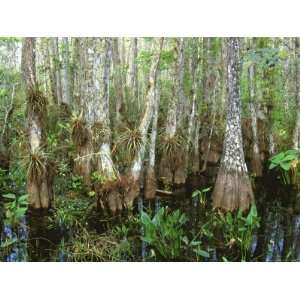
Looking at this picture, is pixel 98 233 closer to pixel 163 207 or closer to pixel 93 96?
pixel 163 207

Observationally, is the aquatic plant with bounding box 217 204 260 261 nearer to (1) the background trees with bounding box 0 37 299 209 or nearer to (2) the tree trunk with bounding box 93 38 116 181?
(1) the background trees with bounding box 0 37 299 209

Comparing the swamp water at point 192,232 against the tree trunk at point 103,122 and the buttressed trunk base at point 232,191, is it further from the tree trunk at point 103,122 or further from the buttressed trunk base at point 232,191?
the tree trunk at point 103,122

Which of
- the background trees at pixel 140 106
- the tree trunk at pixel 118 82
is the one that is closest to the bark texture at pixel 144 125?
the background trees at pixel 140 106

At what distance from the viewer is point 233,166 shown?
439cm

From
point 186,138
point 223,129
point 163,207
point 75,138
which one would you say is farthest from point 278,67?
point 75,138

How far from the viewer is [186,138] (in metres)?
4.36

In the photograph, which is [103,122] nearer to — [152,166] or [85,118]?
[85,118]

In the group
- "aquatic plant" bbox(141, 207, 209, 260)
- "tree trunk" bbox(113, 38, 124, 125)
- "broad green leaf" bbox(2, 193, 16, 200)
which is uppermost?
"tree trunk" bbox(113, 38, 124, 125)

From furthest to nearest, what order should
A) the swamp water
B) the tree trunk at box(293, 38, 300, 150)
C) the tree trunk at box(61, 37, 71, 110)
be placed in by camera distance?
the swamp water → the tree trunk at box(61, 37, 71, 110) → the tree trunk at box(293, 38, 300, 150)

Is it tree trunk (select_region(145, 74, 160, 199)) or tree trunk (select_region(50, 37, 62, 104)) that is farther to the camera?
tree trunk (select_region(145, 74, 160, 199))

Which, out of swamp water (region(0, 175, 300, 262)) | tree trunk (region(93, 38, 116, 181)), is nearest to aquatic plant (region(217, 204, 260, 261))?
swamp water (region(0, 175, 300, 262))

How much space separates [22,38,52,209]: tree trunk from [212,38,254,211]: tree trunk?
1.71m

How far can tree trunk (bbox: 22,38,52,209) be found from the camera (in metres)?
4.21

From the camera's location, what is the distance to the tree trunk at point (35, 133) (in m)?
4.21
